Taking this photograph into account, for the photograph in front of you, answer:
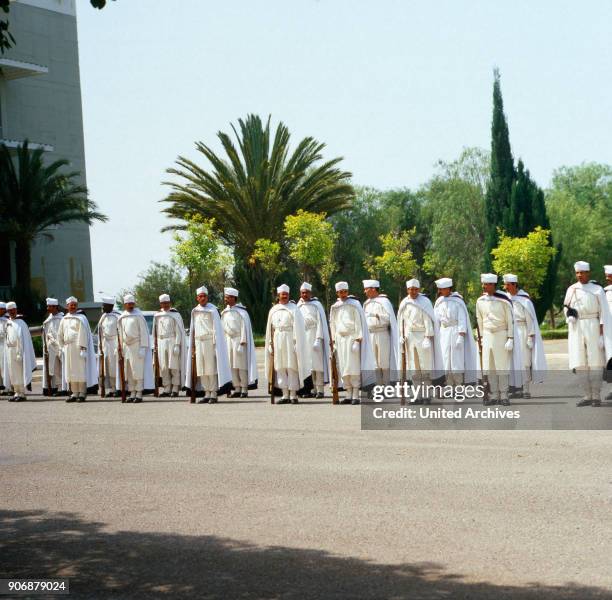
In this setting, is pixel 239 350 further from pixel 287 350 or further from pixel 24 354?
pixel 24 354

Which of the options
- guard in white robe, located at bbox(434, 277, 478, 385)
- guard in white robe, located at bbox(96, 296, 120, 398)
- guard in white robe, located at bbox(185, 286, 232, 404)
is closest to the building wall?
guard in white robe, located at bbox(96, 296, 120, 398)

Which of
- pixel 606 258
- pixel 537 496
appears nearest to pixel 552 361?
pixel 537 496

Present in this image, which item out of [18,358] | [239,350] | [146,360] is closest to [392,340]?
[239,350]

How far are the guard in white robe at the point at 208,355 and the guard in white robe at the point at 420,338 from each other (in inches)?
161

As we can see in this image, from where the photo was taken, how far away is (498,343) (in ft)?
54.2

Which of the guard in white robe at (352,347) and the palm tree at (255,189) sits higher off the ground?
the palm tree at (255,189)

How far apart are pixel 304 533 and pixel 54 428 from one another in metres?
8.86

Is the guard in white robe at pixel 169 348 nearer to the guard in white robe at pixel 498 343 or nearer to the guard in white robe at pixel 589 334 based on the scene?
the guard in white robe at pixel 498 343

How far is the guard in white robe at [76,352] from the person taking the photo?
70.8 feet

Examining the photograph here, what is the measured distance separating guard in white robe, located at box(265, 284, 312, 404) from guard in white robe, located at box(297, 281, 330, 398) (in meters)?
0.16

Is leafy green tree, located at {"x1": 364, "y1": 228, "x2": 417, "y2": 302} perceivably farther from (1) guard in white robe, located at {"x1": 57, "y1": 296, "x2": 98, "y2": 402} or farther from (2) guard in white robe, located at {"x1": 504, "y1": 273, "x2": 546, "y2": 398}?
(2) guard in white robe, located at {"x1": 504, "y1": 273, "x2": 546, "y2": 398}

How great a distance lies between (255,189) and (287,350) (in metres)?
30.6

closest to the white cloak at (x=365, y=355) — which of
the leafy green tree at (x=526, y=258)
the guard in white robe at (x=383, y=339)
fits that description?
the guard in white robe at (x=383, y=339)

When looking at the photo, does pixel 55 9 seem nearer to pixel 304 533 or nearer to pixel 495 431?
pixel 495 431
